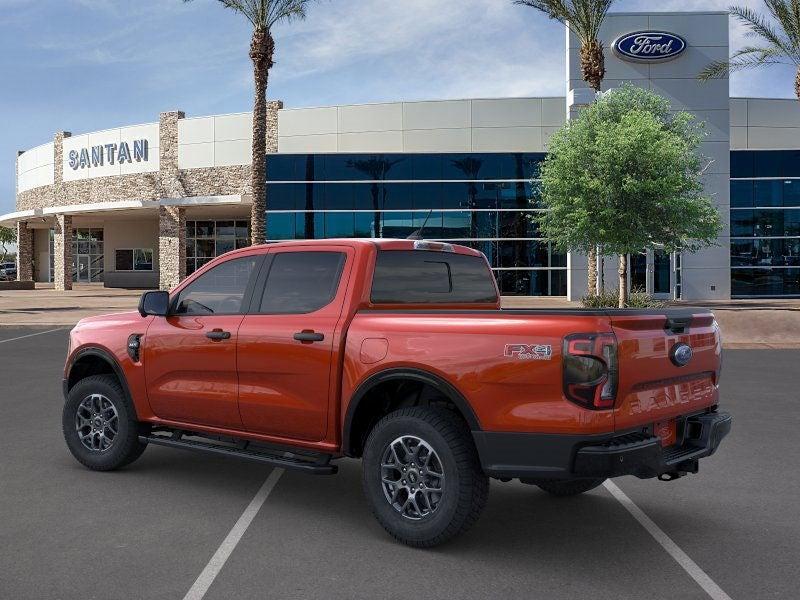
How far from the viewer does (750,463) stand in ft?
22.5

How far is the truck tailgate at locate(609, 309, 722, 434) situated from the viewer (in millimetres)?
4234

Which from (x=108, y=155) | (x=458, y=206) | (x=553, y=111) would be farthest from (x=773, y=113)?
(x=108, y=155)

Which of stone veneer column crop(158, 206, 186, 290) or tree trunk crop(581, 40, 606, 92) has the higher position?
tree trunk crop(581, 40, 606, 92)

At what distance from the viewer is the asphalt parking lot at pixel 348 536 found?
4.11 meters

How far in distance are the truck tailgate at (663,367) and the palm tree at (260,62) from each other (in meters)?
23.1

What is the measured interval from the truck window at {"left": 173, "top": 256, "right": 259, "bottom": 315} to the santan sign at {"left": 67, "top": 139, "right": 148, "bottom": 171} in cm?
4085

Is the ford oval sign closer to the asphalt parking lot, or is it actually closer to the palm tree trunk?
the palm tree trunk

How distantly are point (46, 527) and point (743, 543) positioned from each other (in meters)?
4.29

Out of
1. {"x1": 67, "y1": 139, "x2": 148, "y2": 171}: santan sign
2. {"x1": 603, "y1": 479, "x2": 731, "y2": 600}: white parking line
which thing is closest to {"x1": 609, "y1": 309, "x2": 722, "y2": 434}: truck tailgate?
{"x1": 603, "y1": 479, "x2": 731, "y2": 600}: white parking line

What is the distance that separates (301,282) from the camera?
553cm

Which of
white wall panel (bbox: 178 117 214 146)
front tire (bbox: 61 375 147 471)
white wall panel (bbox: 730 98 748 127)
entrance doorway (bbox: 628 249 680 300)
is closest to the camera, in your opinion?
front tire (bbox: 61 375 147 471)

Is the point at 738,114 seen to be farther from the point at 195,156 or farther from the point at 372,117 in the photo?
the point at 195,156

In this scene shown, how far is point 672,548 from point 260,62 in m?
25.6

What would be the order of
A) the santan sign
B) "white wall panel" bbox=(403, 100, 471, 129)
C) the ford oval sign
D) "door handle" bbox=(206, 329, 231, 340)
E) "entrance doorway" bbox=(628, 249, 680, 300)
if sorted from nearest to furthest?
"door handle" bbox=(206, 329, 231, 340) < the ford oval sign < "entrance doorway" bbox=(628, 249, 680, 300) < "white wall panel" bbox=(403, 100, 471, 129) < the santan sign
